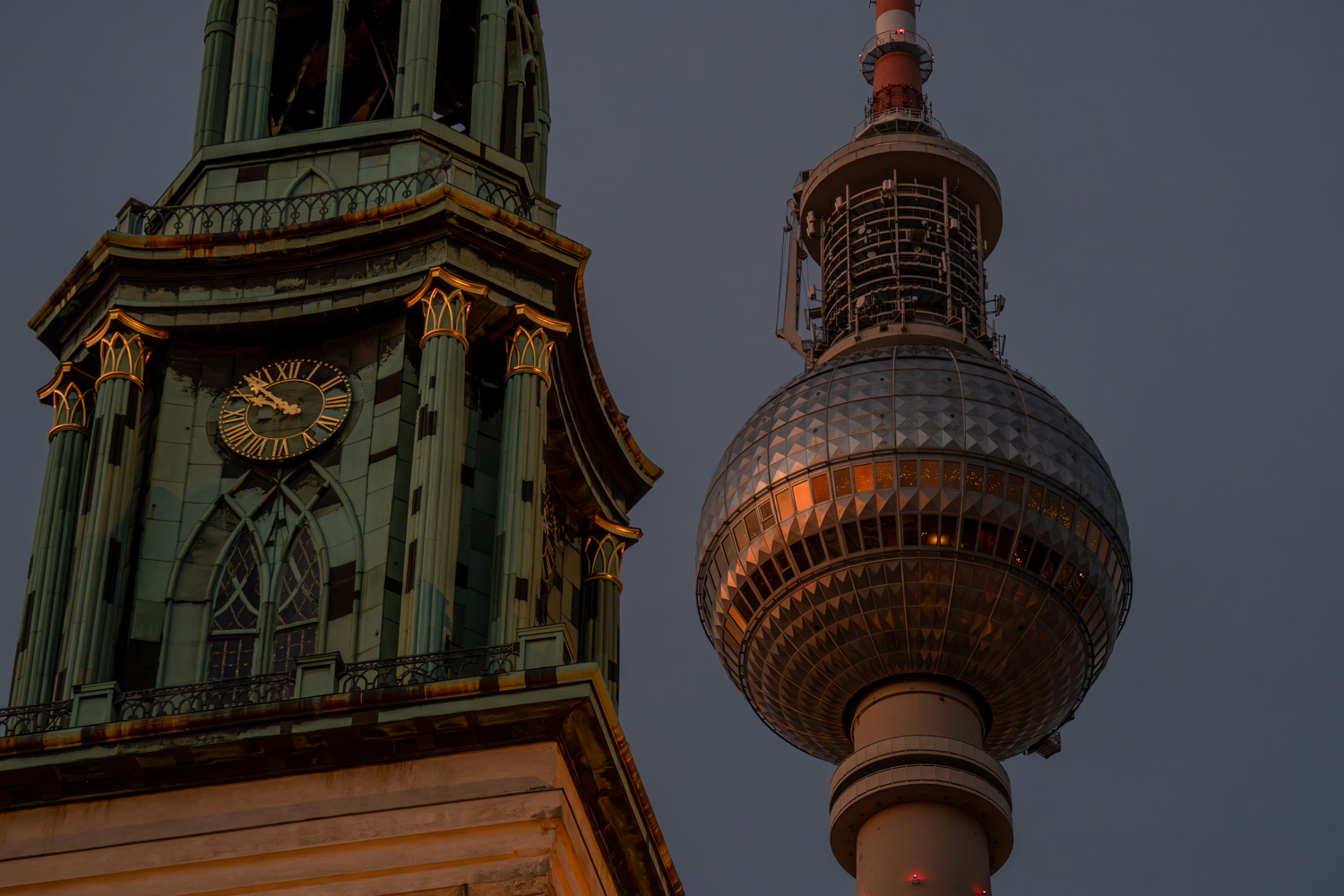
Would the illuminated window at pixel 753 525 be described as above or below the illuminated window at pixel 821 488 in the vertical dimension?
below

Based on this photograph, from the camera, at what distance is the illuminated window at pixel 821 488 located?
360ft

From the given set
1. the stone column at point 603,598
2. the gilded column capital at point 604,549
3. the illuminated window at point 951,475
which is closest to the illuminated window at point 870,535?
the illuminated window at point 951,475

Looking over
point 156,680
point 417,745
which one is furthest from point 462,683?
point 156,680

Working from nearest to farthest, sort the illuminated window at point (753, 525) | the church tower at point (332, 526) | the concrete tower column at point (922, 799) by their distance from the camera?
the church tower at point (332, 526) < the concrete tower column at point (922, 799) < the illuminated window at point (753, 525)

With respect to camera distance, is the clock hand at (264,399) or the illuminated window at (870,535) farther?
the illuminated window at (870,535)

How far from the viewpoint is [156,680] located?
130ft

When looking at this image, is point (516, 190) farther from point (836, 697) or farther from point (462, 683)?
point (836, 697)

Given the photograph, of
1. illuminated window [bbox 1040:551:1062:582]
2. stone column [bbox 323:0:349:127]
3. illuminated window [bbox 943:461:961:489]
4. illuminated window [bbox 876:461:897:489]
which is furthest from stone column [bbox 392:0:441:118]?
illuminated window [bbox 1040:551:1062:582]

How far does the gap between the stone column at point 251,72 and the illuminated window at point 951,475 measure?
61660 mm

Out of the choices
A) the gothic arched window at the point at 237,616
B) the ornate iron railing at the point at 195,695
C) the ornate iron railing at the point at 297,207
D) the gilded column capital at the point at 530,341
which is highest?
the ornate iron railing at the point at 297,207

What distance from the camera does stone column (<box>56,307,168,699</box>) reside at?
39375mm

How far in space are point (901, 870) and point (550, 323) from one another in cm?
6535

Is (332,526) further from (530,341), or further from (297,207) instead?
(297,207)

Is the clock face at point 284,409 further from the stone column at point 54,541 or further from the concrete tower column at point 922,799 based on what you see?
the concrete tower column at point 922,799
